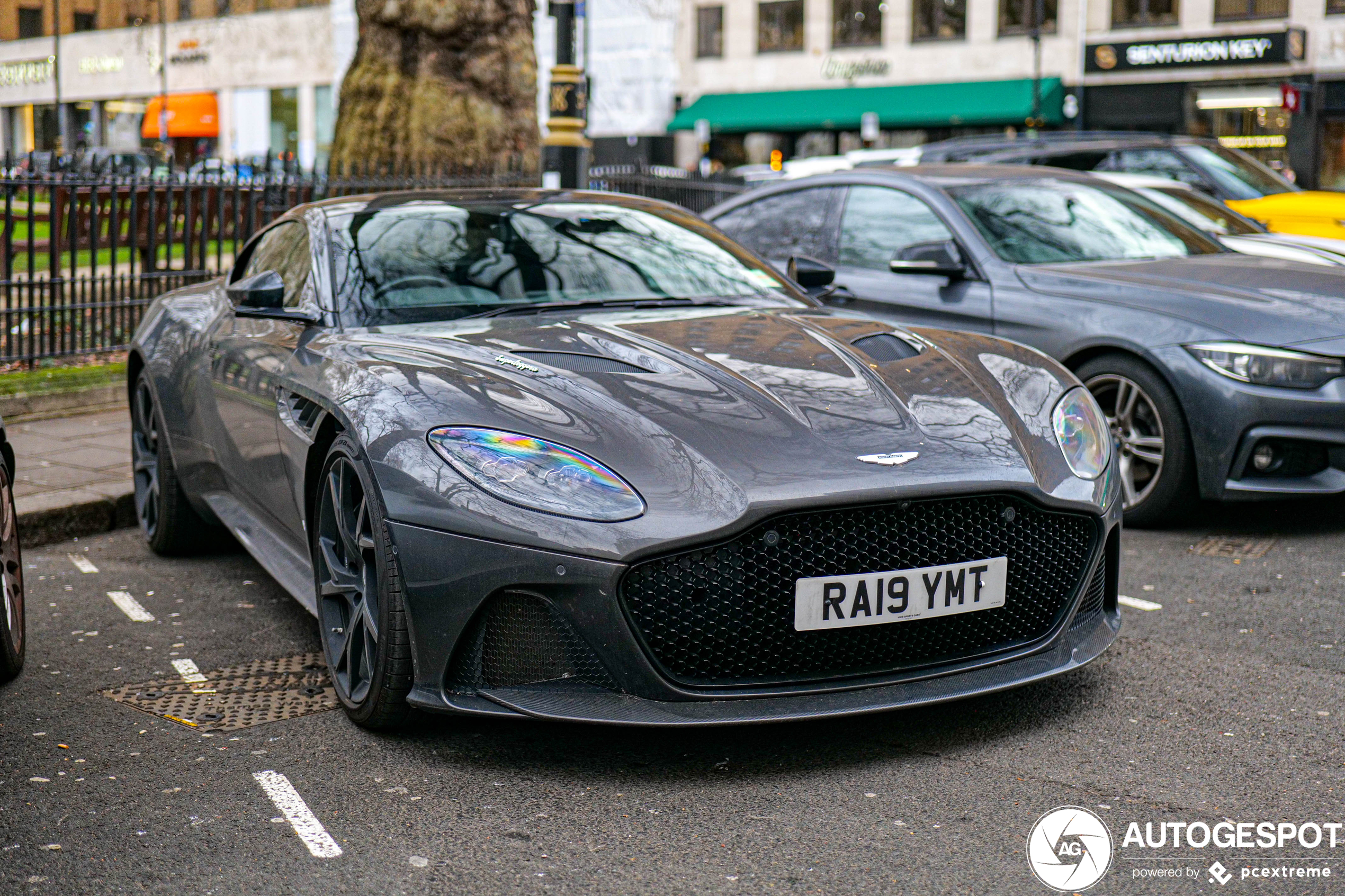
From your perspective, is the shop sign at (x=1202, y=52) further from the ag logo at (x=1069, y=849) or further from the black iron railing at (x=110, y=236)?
the ag logo at (x=1069, y=849)

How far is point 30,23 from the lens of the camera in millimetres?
61875

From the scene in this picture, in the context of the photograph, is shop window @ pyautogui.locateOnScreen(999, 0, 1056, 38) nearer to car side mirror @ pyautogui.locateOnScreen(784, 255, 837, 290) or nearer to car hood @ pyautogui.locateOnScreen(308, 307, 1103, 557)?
car side mirror @ pyautogui.locateOnScreen(784, 255, 837, 290)

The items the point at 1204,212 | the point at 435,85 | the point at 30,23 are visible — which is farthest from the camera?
the point at 30,23

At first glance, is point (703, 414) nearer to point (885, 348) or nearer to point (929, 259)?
point (885, 348)

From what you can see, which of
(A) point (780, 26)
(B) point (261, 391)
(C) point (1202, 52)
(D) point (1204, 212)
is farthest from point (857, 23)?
(B) point (261, 391)

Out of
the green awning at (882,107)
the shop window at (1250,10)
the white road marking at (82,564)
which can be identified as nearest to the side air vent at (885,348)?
the white road marking at (82,564)

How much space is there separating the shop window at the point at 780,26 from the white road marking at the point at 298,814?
132ft

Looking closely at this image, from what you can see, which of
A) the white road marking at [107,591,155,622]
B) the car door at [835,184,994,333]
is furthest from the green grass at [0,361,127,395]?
the car door at [835,184,994,333]

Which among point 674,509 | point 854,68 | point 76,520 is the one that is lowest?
point 76,520

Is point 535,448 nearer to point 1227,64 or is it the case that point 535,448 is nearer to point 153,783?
point 153,783

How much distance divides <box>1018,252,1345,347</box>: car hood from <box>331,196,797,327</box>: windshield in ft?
5.82

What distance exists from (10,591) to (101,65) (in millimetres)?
60789

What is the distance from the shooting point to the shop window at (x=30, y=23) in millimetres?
61375

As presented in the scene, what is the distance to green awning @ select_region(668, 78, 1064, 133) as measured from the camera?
36531 mm
